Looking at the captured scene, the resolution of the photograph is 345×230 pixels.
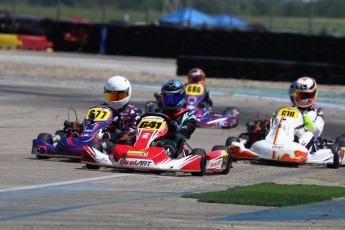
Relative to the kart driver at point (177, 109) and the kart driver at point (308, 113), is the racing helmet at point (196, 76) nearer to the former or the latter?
the kart driver at point (308, 113)

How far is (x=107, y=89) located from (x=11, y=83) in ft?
43.8

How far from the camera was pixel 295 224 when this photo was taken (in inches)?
329

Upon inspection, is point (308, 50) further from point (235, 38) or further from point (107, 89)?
point (107, 89)

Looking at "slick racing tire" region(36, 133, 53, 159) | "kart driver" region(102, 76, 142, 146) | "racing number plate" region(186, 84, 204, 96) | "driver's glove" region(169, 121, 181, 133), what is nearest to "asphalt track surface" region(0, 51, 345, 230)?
"slick racing tire" region(36, 133, 53, 159)

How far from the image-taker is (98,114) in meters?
13.3

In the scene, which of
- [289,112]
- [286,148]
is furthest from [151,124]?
[289,112]

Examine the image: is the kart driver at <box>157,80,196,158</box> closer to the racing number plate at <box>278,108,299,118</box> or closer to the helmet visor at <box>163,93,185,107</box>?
the helmet visor at <box>163,93,185,107</box>

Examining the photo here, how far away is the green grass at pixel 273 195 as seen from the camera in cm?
956

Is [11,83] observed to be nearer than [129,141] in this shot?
No

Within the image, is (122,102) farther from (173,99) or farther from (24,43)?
(24,43)

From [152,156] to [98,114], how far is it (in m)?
1.83

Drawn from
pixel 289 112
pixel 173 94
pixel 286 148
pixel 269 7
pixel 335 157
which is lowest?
→ pixel 335 157

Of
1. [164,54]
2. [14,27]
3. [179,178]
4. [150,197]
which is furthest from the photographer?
[14,27]

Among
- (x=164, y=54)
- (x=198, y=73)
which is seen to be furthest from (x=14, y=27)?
(x=198, y=73)
